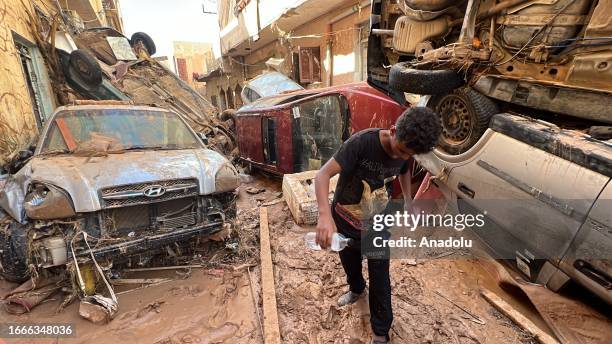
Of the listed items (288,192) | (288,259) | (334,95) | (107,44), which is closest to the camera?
(288,259)

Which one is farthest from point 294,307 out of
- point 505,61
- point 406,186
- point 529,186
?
point 505,61

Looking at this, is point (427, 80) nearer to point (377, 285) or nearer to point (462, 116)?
point (462, 116)

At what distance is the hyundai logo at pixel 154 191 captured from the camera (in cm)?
279

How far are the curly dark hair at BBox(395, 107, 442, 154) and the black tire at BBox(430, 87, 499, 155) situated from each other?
1.22 meters

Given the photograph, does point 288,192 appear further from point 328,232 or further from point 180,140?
point 328,232

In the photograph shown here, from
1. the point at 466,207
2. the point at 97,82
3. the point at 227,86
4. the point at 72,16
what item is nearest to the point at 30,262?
the point at 466,207

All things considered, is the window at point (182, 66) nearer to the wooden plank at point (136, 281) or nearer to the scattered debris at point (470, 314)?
the wooden plank at point (136, 281)

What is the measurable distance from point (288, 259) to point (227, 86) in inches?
798

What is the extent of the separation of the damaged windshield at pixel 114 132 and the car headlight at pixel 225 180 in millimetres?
A: 828

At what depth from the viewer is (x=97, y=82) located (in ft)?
28.1

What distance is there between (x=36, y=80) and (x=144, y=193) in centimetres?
726

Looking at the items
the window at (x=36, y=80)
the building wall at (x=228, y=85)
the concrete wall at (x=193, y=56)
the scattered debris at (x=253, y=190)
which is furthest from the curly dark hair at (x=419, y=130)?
the concrete wall at (x=193, y=56)

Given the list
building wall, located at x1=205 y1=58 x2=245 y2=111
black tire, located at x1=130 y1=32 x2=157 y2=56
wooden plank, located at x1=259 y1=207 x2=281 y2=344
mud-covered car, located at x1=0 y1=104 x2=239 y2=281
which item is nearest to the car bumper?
mud-covered car, located at x1=0 y1=104 x2=239 y2=281

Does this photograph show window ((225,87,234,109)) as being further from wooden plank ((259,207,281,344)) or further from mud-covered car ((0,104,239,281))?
wooden plank ((259,207,281,344))
